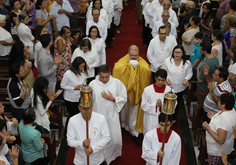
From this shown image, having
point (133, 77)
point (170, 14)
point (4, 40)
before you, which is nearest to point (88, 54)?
point (133, 77)

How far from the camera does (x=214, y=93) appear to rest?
492 cm

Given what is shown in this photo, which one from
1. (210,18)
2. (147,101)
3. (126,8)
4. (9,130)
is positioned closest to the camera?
(9,130)

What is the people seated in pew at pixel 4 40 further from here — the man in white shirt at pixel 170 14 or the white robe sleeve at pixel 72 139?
the man in white shirt at pixel 170 14

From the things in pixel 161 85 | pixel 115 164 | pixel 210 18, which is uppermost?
pixel 210 18

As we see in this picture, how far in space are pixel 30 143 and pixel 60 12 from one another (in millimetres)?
4545

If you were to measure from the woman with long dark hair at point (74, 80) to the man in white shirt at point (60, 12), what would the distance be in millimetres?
3017

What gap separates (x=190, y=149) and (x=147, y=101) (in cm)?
145

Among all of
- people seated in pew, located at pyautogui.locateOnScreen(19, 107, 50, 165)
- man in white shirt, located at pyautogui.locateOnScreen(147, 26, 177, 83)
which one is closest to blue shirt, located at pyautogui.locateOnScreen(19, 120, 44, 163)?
people seated in pew, located at pyautogui.locateOnScreen(19, 107, 50, 165)

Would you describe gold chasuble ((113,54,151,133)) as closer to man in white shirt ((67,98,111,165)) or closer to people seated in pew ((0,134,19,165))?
man in white shirt ((67,98,111,165))

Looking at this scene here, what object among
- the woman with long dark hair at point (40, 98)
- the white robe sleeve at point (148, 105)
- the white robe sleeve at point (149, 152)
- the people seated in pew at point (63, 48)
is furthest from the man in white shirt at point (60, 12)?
the white robe sleeve at point (149, 152)

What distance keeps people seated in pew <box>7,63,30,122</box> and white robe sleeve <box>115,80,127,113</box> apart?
1604mm

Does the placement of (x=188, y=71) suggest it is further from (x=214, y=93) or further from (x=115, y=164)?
(x=115, y=164)

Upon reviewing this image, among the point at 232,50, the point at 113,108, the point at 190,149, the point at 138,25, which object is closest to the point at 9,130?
the point at 113,108

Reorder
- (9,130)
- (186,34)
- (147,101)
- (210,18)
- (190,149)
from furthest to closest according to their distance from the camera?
(210,18) → (186,34) → (190,149) → (147,101) → (9,130)
